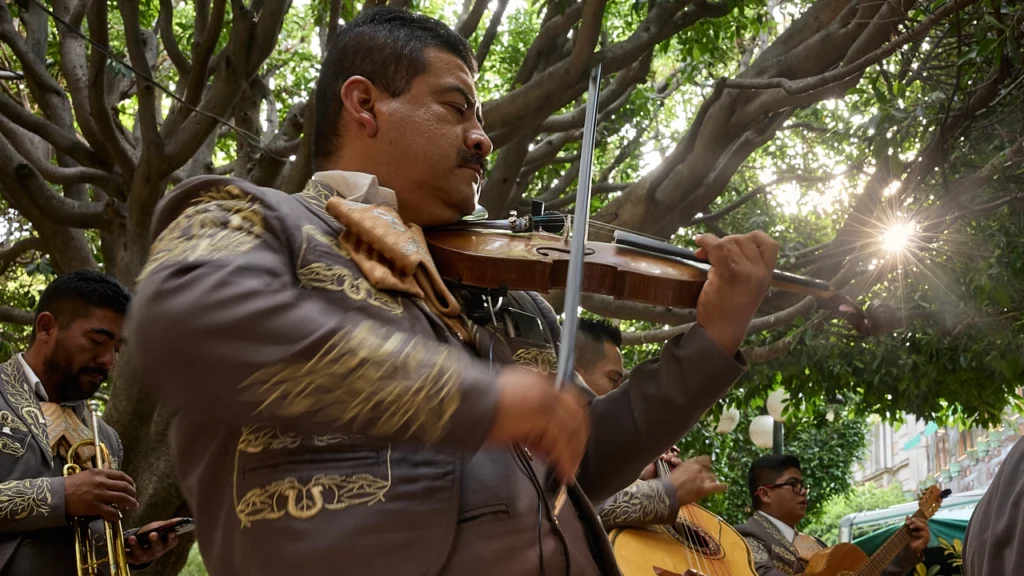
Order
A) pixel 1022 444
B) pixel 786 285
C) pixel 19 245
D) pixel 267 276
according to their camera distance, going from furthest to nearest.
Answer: pixel 19 245 < pixel 1022 444 < pixel 786 285 < pixel 267 276

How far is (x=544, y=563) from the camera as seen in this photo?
1814 millimetres

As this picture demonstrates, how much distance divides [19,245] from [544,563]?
8.62m

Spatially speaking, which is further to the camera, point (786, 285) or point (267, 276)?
point (786, 285)

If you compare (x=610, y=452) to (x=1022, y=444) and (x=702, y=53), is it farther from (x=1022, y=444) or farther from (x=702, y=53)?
(x=702, y=53)

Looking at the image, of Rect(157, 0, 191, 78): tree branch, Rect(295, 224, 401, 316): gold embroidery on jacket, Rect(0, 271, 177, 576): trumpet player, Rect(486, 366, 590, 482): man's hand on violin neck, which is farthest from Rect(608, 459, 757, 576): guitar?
Rect(157, 0, 191, 78): tree branch

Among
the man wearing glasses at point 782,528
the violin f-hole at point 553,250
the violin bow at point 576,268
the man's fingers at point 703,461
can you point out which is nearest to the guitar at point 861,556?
the man wearing glasses at point 782,528

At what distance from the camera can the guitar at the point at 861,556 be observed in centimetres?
651

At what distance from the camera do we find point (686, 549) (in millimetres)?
5090

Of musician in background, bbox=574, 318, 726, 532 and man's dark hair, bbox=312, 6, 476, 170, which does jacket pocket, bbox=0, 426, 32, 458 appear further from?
musician in background, bbox=574, 318, 726, 532

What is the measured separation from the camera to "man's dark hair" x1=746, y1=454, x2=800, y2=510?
27.0 feet

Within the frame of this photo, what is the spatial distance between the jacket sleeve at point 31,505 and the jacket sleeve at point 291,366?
2257 millimetres

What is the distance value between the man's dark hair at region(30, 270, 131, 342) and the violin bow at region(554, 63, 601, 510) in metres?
2.70

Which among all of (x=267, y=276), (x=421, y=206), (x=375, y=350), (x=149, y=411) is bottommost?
(x=149, y=411)

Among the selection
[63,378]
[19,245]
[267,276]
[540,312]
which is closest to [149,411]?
[63,378]
